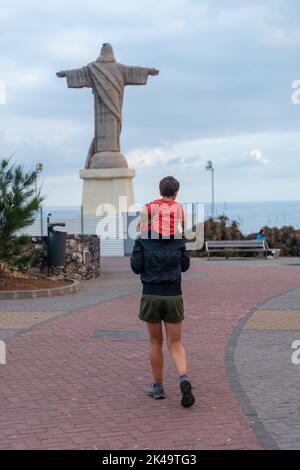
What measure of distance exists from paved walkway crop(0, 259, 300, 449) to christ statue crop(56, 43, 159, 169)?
17205 millimetres

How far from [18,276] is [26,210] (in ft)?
5.19

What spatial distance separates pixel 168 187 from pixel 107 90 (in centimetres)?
2418

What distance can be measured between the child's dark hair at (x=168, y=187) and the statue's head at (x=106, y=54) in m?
24.5

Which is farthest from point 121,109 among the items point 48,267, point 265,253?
point 48,267

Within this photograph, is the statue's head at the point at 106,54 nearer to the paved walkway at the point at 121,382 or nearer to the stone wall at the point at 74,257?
the stone wall at the point at 74,257

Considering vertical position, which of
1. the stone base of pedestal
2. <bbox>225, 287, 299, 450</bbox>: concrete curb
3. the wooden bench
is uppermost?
the stone base of pedestal

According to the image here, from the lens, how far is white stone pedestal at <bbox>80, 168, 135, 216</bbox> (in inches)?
1181

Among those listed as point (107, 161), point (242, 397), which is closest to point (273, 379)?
point (242, 397)

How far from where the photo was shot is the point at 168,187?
6.50 metres

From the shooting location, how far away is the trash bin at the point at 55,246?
1741 centimetres

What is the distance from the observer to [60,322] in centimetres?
1132

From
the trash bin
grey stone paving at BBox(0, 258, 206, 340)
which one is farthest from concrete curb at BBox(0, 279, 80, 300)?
the trash bin

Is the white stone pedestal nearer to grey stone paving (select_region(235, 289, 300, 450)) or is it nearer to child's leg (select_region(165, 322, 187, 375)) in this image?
grey stone paving (select_region(235, 289, 300, 450))
